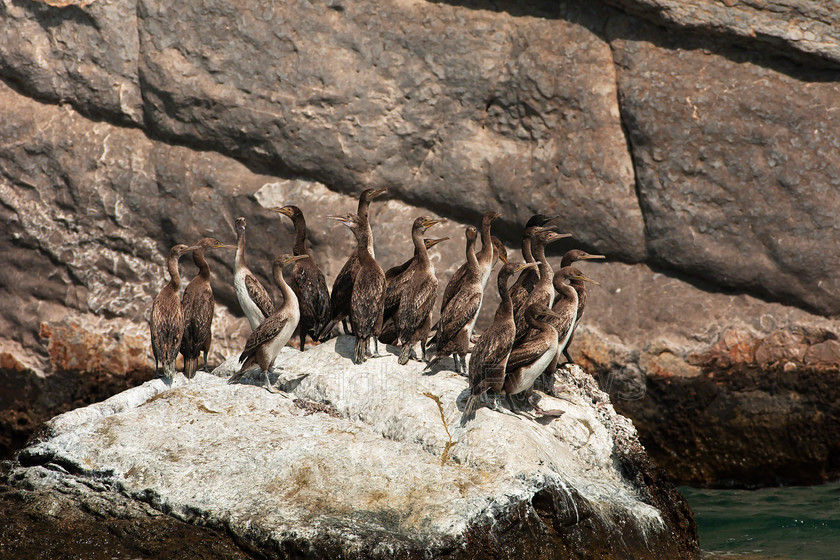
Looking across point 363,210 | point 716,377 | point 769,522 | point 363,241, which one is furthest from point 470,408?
point 716,377

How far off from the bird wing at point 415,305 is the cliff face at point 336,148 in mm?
4041

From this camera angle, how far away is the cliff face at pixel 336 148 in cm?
1391

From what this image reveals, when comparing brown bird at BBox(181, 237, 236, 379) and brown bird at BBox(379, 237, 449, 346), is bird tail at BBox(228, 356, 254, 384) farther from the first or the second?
brown bird at BBox(379, 237, 449, 346)

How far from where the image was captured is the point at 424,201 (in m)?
14.9

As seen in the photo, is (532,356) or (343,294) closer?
(532,356)

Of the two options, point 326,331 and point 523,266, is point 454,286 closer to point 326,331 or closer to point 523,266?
point 523,266

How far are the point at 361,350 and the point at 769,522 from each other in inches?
217

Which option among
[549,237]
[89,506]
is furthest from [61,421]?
→ [549,237]

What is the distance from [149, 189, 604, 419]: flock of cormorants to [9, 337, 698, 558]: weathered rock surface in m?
0.41

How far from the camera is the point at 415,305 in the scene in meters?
10.3

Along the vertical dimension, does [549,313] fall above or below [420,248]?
above

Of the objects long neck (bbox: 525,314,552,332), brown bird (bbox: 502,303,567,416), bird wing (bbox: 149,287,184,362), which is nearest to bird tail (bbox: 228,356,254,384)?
bird wing (bbox: 149,287,184,362)

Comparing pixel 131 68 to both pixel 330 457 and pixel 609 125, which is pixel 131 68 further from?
pixel 330 457

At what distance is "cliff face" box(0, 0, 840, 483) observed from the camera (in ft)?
45.6
